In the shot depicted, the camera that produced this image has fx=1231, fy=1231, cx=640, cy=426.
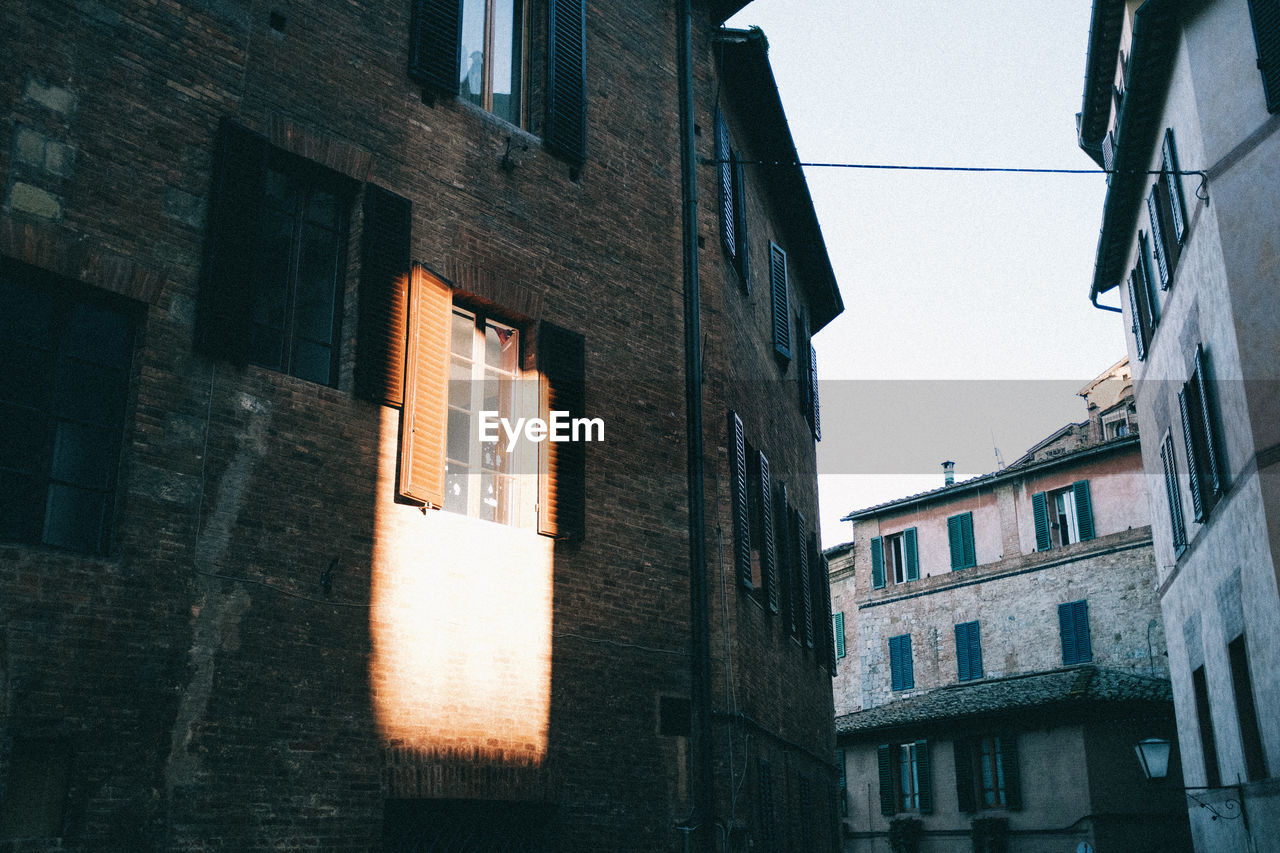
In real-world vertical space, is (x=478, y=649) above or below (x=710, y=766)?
above

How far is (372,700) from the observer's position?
809cm

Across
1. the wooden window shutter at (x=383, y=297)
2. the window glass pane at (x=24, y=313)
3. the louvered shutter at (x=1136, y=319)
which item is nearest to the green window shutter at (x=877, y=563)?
the louvered shutter at (x=1136, y=319)

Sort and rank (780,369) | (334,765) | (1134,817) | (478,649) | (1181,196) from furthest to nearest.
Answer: (1134,817) → (780,369) → (1181,196) → (478,649) → (334,765)

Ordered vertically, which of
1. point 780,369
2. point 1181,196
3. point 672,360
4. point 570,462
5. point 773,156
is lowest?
point 570,462

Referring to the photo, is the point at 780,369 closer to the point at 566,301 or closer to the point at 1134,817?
the point at 566,301

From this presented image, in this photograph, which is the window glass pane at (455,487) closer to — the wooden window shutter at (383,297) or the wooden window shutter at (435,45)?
the wooden window shutter at (383,297)

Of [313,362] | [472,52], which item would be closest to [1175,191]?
[472,52]

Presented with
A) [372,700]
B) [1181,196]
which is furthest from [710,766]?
[1181,196]

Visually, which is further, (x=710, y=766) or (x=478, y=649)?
(x=710, y=766)

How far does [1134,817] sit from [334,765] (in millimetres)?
22157

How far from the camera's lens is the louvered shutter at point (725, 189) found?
41.5 feet

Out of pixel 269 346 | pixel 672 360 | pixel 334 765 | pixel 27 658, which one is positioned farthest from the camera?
pixel 672 360

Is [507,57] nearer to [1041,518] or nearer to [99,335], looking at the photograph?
[99,335]

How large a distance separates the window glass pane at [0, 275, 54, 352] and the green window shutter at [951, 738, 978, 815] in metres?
25.0
